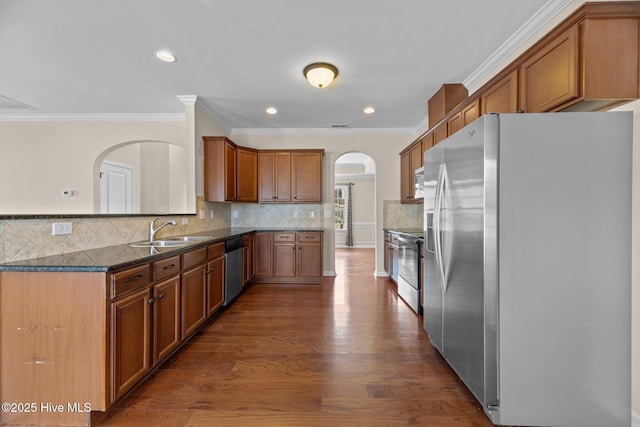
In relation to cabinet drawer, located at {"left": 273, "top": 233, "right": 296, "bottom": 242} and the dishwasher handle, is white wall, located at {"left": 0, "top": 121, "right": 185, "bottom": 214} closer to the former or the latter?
the dishwasher handle

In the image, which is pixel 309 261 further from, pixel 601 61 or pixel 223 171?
pixel 601 61

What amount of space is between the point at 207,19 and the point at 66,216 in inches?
70.7

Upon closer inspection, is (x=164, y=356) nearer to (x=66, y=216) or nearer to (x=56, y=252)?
(x=56, y=252)

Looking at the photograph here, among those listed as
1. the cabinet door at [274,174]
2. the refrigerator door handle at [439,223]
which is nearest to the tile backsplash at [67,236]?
the cabinet door at [274,174]

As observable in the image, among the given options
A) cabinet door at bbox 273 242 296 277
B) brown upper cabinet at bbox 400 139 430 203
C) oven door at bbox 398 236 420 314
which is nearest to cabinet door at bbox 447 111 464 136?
brown upper cabinet at bbox 400 139 430 203

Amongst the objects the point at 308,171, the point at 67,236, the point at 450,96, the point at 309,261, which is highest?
the point at 450,96

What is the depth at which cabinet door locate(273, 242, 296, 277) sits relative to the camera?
4.40 m

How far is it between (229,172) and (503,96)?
3.42m

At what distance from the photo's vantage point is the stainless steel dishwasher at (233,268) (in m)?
3.20

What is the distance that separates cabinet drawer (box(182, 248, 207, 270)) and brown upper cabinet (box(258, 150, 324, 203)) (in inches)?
84.6

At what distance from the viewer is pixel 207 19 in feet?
7.00

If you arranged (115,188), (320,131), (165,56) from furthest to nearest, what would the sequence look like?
(115,188)
(320,131)
(165,56)

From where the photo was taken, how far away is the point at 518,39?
2285mm

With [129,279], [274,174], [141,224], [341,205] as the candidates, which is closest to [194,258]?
[141,224]
